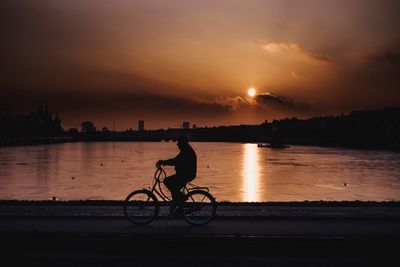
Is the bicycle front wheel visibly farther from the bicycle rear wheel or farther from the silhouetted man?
the bicycle rear wheel

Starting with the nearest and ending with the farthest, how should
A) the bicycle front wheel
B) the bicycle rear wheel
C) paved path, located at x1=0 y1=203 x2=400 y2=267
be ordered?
paved path, located at x1=0 y1=203 x2=400 y2=267
the bicycle rear wheel
the bicycle front wheel

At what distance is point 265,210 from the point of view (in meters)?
15.0

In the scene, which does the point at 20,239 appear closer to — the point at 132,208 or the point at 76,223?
the point at 76,223

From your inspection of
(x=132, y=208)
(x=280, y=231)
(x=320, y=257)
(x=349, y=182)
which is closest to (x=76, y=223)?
(x=132, y=208)

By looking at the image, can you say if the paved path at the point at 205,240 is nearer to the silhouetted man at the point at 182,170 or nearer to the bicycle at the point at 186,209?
the bicycle at the point at 186,209

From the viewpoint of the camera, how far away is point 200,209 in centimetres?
1288

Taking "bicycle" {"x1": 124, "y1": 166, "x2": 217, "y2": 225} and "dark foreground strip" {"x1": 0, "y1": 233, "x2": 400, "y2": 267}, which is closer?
"dark foreground strip" {"x1": 0, "y1": 233, "x2": 400, "y2": 267}

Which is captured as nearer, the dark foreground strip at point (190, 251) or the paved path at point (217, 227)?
the dark foreground strip at point (190, 251)

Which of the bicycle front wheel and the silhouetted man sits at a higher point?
the silhouetted man

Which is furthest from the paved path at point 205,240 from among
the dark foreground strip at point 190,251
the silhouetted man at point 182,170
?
the silhouetted man at point 182,170

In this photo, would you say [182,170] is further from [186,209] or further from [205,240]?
[205,240]

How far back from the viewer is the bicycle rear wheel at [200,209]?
12672mm

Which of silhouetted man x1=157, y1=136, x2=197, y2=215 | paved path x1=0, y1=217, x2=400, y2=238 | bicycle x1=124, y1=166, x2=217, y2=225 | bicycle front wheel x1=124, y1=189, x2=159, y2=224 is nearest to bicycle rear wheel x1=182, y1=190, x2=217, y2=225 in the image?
bicycle x1=124, y1=166, x2=217, y2=225

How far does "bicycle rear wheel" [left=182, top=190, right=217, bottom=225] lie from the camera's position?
1267 cm
